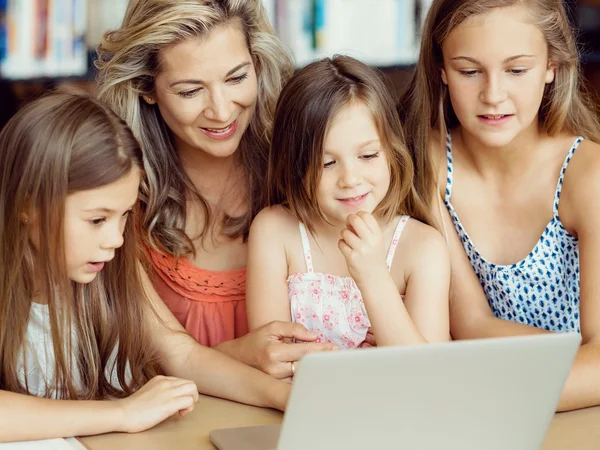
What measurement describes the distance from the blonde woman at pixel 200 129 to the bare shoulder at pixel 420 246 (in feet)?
1.08

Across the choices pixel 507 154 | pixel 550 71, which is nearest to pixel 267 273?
pixel 507 154

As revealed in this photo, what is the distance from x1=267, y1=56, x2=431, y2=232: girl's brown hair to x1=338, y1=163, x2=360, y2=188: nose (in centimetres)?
4

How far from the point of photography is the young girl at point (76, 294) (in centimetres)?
125

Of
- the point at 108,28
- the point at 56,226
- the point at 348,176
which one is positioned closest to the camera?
the point at 56,226

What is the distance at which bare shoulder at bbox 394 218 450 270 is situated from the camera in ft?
5.21

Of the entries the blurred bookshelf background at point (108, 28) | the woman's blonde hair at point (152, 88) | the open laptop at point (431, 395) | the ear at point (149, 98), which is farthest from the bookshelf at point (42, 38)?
the open laptop at point (431, 395)

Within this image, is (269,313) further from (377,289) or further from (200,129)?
(200,129)

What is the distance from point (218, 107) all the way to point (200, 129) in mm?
78

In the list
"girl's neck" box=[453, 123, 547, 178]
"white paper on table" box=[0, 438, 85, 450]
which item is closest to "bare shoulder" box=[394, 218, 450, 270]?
"girl's neck" box=[453, 123, 547, 178]

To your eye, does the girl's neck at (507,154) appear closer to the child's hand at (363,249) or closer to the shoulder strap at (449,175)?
the shoulder strap at (449,175)

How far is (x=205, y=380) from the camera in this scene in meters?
1.43

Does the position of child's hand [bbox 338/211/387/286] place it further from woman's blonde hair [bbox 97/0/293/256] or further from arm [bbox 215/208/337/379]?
woman's blonde hair [bbox 97/0/293/256]

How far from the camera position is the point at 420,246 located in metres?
1.60

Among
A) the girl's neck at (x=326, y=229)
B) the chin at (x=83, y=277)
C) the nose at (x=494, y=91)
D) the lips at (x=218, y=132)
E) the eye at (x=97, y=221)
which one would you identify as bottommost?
the chin at (x=83, y=277)
